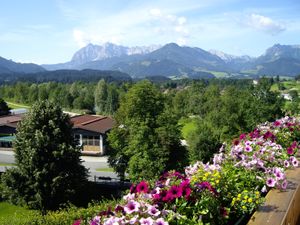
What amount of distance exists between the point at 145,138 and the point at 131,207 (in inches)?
975

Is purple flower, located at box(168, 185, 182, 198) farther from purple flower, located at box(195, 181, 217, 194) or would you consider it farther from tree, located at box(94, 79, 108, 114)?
tree, located at box(94, 79, 108, 114)

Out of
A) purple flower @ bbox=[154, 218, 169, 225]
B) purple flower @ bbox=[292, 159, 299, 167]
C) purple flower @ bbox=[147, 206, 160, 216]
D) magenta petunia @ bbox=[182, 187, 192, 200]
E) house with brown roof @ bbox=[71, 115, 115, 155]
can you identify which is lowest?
house with brown roof @ bbox=[71, 115, 115, 155]

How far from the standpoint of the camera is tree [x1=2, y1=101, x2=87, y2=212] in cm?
2416

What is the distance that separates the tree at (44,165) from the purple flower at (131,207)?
21.9 m

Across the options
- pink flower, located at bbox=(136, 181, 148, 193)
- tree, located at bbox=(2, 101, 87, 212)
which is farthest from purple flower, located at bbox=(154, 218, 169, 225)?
tree, located at bbox=(2, 101, 87, 212)

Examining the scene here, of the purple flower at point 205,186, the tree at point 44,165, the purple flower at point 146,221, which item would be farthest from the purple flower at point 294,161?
the tree at point 44,165

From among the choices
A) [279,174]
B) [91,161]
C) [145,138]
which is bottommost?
[91,161]

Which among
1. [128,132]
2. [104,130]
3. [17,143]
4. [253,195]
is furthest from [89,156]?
[253,195]

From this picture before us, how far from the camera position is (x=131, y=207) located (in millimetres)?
2975

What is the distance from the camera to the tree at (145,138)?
27.0 metres

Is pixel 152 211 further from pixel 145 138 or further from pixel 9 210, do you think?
pixel 9 210

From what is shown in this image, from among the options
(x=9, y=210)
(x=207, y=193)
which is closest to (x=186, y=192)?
(x=207, y=193)

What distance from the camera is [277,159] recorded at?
207 inches

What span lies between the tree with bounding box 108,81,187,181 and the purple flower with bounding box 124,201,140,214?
75.4 ft
